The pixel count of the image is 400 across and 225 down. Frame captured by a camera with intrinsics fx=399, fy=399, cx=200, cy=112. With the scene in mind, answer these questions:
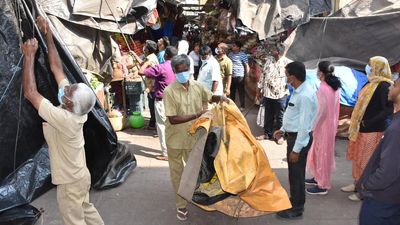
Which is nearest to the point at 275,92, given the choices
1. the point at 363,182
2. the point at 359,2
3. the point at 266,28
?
the point at 266,28

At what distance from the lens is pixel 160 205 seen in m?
4.54

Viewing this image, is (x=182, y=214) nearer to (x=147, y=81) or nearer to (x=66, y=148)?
(x=66, y=148)

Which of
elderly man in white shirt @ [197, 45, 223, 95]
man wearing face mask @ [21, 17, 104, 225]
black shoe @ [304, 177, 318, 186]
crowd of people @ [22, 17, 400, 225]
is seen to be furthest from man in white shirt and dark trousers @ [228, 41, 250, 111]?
man wearing face mask @ [21, 17, 104, 225]

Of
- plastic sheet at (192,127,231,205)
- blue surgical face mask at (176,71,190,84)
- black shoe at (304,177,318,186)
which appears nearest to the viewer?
plastic sheet at (192,127,231,205)

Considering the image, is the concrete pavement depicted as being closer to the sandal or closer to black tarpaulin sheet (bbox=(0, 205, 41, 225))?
the sandal

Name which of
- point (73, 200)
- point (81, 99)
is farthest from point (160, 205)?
point (81, 99)

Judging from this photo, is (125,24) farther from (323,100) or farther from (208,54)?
(323,100)

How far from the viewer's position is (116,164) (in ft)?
16.9

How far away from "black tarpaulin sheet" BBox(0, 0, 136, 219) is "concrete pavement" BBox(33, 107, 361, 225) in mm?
229

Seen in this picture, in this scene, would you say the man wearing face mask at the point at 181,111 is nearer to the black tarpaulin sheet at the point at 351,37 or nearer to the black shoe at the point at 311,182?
the black shoe at the point at 311,182

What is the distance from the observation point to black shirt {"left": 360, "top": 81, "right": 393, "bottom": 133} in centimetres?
423

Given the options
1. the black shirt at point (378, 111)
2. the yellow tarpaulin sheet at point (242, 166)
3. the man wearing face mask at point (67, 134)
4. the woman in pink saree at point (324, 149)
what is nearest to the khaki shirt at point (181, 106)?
the yellow tarpaulin sheet at point (242, 166)

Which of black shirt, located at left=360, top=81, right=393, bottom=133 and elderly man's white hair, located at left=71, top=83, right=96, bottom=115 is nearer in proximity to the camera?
elderly man's white hair, located at left=71, top=83, right=96, bottom=115

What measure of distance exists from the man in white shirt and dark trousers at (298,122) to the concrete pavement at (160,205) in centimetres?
46
